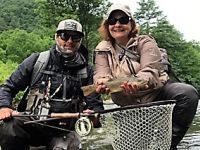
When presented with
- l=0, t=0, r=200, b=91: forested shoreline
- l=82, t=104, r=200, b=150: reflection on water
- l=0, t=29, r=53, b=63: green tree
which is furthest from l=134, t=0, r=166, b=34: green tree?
l=82, t=104, r=200, b=150: reflection on water

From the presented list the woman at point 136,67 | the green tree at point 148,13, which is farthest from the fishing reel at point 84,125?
the green tree at point 148,13

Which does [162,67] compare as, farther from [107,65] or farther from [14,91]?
[14,91]

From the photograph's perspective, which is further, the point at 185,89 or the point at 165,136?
the point at 185,89

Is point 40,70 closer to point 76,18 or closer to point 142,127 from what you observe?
point 142,127

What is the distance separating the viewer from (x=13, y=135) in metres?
4.67

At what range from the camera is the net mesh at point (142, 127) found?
3.51 m

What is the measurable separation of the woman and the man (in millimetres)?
653

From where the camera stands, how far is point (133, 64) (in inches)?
157

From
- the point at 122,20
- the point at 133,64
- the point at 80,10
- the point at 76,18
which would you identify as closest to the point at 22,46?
the point at 80,10

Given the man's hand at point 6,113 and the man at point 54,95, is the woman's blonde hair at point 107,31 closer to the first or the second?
the man at point 54,95

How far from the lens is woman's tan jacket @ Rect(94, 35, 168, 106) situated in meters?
3.90

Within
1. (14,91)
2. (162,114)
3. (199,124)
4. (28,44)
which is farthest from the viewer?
(28,44)

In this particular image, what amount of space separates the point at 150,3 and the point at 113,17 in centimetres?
6554

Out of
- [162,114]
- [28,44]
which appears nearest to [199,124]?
[162,114]
